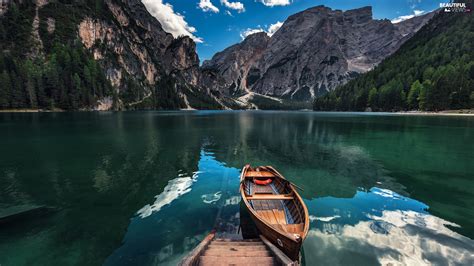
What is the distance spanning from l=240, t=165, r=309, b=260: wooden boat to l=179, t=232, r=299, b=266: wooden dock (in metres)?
0.39

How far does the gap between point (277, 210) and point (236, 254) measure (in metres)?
4.31

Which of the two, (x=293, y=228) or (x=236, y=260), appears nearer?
(x=236, y=260)

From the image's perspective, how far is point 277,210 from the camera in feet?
36.7

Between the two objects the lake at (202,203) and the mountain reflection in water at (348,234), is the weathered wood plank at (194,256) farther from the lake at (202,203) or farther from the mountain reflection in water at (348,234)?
the lake at (202,203)

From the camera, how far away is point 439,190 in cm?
1714

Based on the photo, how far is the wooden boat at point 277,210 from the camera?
7.24 meters

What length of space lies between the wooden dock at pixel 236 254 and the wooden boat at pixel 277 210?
1.27 ft

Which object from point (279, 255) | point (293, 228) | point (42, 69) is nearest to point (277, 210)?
point (293, 228)

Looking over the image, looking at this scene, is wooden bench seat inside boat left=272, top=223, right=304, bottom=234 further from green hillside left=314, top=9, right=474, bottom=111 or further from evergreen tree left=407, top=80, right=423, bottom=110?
evergreen tree left=407, top=80, right=423, bottom=110

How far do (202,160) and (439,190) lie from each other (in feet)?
76.5

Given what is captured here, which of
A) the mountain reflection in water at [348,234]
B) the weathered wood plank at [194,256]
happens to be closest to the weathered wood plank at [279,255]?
the weathered wood plank at [194,256]

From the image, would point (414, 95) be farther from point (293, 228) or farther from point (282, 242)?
point (282, 242)

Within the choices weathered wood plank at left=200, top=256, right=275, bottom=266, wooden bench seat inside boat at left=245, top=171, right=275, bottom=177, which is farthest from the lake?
weathered wood plank at left=200, top=256, right=275, bottom=266

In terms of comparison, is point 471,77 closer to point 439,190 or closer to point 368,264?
point 439,190
